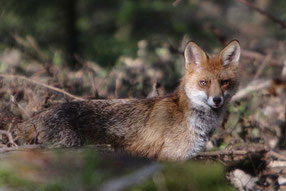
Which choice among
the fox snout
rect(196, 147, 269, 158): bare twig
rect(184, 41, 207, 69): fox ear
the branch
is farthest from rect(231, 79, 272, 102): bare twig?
the fox snout

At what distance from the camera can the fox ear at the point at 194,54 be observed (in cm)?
552

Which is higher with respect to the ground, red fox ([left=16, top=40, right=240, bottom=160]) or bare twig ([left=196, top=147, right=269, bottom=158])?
red fox ([left=16, top=40, right=240, bottom=160])

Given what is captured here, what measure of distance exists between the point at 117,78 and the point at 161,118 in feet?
8.93

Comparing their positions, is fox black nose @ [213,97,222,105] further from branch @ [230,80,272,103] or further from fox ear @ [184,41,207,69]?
branch @ [230,80,272,103]

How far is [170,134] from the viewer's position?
540cm

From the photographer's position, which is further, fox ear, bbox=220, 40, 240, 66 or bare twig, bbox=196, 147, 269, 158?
fox ear, bbox=220, 40, 240, 66

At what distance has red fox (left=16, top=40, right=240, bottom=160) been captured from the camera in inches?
206

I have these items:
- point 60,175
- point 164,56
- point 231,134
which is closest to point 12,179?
point 60,175

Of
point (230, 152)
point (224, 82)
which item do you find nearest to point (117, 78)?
point (224, 82)

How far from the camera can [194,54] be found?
5617 millimetres

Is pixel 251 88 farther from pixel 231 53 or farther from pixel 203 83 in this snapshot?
pixel 203 83

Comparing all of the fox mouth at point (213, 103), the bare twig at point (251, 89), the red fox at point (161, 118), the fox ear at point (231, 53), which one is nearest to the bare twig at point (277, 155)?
the red fox at point (161, 118)

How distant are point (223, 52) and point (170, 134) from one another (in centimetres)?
151

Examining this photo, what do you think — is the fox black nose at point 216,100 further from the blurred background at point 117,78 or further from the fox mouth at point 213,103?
the blurred background at point 117,78
